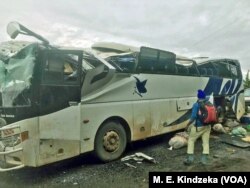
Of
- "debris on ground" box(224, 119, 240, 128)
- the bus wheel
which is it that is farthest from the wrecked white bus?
"debris on ground" box(224, 119, 240, 128)

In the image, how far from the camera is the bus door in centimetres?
613

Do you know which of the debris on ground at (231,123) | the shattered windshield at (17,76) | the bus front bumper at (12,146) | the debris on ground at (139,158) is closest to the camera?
the bus front bumper at (12,146)

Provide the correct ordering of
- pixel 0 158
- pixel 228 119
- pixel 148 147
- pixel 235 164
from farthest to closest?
1. pixel 228 119
2. pixel 148 147
3. pixel 235 164
4. pixel 0 158

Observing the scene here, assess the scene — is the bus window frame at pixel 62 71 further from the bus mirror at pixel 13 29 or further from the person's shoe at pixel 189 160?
the person's shoe at pixel 189 160

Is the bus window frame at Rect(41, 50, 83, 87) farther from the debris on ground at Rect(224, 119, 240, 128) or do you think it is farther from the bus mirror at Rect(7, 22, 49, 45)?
the debris on ground at Rect(224, 119, 240, 128)

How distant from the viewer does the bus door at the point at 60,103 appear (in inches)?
241

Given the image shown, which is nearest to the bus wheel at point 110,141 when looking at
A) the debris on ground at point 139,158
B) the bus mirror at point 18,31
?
the debris on ground at point 139,158

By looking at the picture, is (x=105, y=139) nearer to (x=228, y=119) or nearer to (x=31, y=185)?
(x=31, y=185)

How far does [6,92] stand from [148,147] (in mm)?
4371

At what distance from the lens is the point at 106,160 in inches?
292

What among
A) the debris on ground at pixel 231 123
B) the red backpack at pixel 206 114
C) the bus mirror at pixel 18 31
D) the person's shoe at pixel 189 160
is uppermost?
the bus mirror at pixel 18 31

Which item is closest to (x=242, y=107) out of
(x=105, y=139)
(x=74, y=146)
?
(x=105, y=139)

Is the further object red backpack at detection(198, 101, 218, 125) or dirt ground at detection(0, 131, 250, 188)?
red backpack at detection(198, 101, 218, 125)

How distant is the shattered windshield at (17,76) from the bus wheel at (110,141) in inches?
76.5
